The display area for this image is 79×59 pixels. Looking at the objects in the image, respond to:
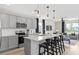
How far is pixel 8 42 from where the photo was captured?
5.55 metres

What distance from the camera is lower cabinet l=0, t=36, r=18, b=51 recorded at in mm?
5294

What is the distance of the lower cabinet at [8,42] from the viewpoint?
5294 mm

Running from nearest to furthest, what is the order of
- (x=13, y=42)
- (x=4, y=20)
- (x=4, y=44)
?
(x=4, y=44), (x=4, y=20), (x=13, y=42)

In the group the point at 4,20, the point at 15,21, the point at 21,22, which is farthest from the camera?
the point at 21,22

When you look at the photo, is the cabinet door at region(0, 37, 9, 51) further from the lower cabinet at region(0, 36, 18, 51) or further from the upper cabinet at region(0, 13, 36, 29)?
the upper cabinet at region(0, 13, 36, 29)

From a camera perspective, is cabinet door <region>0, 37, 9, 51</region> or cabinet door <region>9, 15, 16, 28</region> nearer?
cabinet door <region>0, 37, 9, 51</region>

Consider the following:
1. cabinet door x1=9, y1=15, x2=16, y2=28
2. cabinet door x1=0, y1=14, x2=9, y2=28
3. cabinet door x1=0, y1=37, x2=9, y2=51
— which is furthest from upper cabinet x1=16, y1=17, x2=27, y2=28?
cabinet door x1=0, y1=37, x2=9, y2=51

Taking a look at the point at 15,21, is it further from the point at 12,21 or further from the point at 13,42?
the point at 13,42

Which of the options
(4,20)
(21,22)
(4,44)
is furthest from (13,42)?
(21,22)

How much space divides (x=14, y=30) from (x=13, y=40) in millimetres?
696

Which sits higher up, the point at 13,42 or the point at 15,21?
A: the point at 15,21

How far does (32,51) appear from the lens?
400cm
